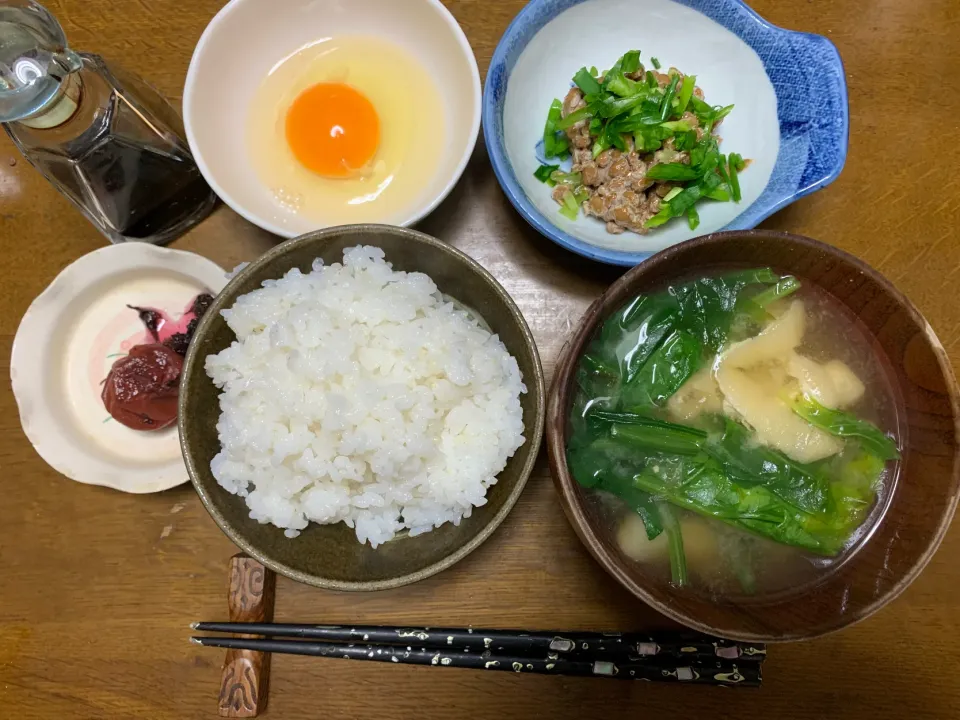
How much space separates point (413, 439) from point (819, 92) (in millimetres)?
1604

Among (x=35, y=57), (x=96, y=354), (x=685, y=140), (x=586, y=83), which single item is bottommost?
(x=96, y=354)

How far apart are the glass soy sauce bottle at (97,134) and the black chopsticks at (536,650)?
53.3 inches

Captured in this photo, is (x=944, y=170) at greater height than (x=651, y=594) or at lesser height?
greater

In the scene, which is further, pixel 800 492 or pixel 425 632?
pixel 425 632

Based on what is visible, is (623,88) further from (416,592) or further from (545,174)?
(416,592)

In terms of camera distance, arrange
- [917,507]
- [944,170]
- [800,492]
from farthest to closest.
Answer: [944,170], [800,492], [917,507]

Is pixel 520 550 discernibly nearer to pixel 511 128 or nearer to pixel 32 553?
pixel 511 128

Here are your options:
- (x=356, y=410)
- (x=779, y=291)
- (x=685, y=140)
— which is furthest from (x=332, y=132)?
(x=779, y=291)

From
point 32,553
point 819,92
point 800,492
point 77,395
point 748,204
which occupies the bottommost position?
point 32,553

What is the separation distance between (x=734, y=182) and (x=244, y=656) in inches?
84.4

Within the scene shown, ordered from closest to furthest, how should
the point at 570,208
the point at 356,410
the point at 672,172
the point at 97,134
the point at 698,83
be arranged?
the point at 356,410, the point at 97,134, the point at 672,172, the point at 570,208, the point at 698,83

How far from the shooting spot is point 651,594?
1404 mm

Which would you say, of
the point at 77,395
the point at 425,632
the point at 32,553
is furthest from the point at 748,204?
the point at 32,553

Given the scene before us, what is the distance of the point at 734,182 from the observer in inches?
80.1
